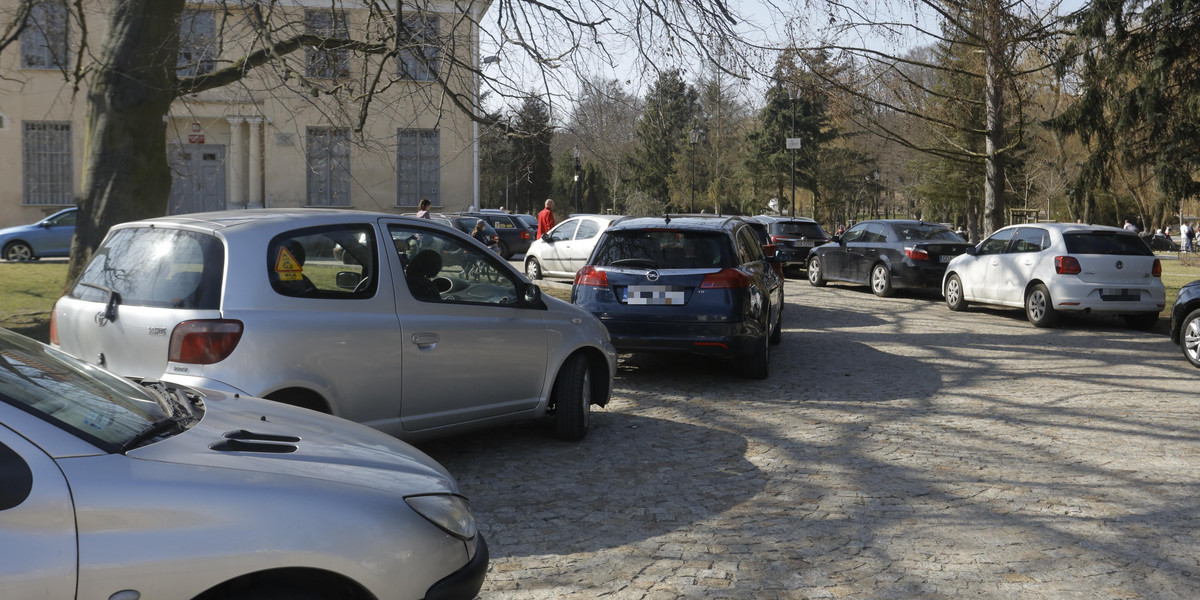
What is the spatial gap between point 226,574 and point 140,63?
11.3 meters

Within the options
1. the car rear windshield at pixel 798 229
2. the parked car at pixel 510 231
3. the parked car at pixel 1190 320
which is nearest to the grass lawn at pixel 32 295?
the parked car at pixel 1190 320

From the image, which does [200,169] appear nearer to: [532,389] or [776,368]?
[776,368]

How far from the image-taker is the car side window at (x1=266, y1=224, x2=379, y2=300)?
18.3ft

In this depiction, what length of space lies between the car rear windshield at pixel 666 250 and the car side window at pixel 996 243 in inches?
328

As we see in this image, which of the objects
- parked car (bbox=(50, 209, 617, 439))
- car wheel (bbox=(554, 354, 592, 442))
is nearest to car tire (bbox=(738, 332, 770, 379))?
car wheel (bbox=(554, 354, 592, 442))

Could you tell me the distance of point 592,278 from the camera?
10.0m

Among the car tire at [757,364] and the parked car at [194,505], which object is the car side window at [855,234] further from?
the parked car at [194,505]

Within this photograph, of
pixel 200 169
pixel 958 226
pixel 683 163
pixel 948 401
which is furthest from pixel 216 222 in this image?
pixel 958 226

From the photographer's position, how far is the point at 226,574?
2682mm

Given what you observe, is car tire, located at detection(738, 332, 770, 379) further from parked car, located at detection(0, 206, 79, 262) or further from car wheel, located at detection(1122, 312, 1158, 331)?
parked car, located at detection(0, 206, 79, 262)

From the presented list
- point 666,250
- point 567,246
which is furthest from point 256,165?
point 666,250

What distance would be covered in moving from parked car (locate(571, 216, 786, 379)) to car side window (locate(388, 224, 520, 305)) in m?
2.81

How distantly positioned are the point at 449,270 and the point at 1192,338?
29.4 ft

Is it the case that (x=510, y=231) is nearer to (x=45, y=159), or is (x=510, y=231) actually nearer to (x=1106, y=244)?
(x=45, y=159)
